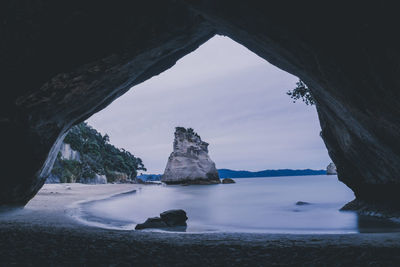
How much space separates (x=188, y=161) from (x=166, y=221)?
66.0 meters

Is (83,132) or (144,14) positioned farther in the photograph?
(83,132)

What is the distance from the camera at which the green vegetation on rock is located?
70.8 metres

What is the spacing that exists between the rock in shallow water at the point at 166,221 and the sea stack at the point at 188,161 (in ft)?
212

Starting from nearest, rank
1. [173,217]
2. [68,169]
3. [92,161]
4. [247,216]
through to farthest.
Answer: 1. [173,217]
2. [247,216]
3. [68,169]
4. [92,161]

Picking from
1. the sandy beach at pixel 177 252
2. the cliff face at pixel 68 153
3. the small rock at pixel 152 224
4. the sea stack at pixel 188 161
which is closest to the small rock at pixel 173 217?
the small rock at pixel 152 224

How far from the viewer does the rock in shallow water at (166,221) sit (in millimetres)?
12066

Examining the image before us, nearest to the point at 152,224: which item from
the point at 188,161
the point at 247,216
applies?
the point at 247,216

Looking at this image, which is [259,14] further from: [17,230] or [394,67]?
[17,230]

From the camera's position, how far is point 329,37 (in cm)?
651

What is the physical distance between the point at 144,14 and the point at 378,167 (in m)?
11.6

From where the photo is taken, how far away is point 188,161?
7888 centimetres

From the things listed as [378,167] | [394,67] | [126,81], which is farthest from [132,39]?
[378,167]

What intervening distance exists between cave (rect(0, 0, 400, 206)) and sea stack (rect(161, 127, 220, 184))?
65166mm

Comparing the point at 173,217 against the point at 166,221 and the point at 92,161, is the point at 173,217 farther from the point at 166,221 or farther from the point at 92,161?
the point at 92,161
